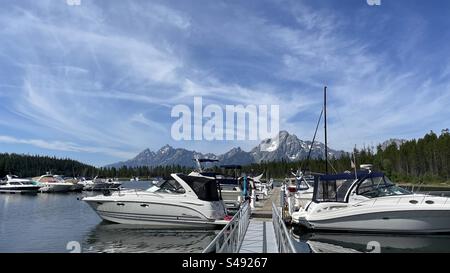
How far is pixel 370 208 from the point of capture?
1931 cm

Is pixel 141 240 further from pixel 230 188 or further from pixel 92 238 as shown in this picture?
pixel 230 188

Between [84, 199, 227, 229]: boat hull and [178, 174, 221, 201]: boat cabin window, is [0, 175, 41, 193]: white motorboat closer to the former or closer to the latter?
[84, 199, 227, 229]: boat hull

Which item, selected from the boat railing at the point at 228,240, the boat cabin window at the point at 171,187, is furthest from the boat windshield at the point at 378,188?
the boat cabin window at the point at 171,187

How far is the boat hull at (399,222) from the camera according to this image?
60.1 ft

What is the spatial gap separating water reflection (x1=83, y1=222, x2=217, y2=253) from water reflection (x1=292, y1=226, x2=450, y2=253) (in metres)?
5.19

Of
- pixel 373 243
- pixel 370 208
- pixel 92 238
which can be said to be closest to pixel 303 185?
pixel 370 208

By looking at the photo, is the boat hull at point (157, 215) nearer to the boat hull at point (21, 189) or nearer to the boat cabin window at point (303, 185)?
the boat cabin window at point (303, 185)

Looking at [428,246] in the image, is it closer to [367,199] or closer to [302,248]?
[367,199]

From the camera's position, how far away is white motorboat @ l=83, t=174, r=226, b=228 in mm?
23125

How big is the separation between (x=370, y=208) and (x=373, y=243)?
5.91 feet

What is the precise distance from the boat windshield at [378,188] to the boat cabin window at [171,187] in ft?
33.9

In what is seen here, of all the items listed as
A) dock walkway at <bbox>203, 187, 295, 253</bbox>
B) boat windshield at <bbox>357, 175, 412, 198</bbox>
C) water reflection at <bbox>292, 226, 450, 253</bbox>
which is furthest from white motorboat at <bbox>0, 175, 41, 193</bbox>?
boat windshield at <bbox>357, 175, 412, 198</bbox>
